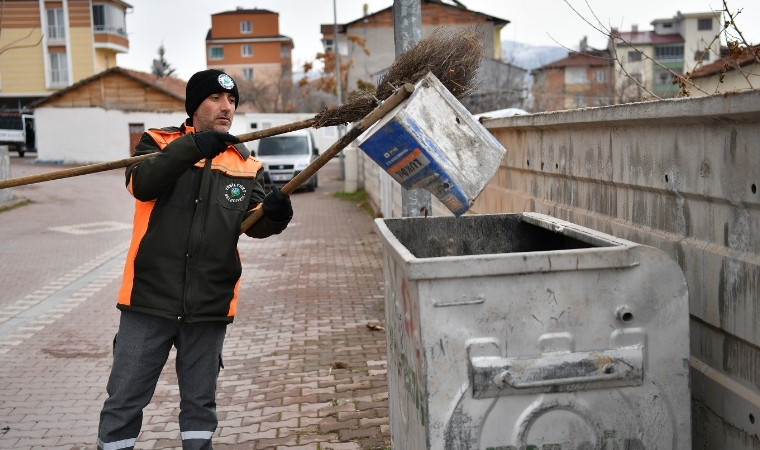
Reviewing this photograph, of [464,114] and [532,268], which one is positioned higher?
[464,114]

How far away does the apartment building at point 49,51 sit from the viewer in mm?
55750

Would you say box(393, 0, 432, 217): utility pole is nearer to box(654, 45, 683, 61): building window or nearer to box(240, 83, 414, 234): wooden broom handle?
box(240, 83, 414, 234): wooden broom handle

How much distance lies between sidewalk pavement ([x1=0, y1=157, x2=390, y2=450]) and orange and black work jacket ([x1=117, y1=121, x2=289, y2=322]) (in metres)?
1.42

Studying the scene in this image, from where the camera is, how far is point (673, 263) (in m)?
2.78

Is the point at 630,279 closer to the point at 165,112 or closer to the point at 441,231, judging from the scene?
the point at 441,231

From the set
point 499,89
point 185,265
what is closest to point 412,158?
point 185,265

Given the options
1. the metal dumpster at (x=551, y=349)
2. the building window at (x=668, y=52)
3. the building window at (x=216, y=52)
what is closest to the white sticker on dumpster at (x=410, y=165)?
the metal dumpster at (x=551, y=349)

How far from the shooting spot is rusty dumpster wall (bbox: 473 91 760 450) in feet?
8.98

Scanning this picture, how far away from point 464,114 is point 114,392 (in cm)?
192

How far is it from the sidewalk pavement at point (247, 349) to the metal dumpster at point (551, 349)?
209 centimetres

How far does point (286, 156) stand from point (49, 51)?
37025mm

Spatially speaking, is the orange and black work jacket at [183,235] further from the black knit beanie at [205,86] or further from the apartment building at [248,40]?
the apartment building at [248,40]

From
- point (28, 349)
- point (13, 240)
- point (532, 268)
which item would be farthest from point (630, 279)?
point (13, 240)

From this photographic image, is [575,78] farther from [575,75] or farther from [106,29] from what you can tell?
[106,29]
